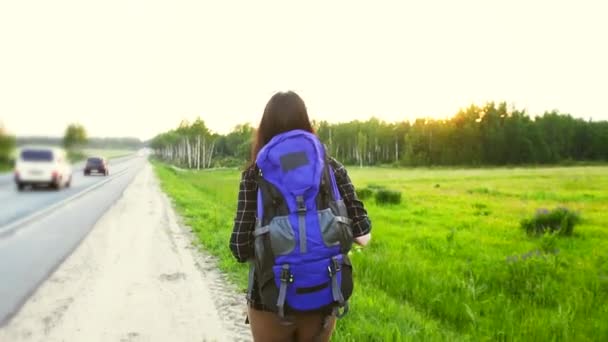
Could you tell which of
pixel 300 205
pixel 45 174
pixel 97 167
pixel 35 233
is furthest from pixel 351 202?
pixel 97 167

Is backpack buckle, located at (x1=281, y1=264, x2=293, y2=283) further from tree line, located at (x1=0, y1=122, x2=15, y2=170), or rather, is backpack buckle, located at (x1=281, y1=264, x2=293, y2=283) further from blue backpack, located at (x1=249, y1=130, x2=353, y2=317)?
tree line, located at (x1=0, y1=122, x2=15, y2=170)

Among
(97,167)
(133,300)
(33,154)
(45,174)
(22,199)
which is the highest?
(33,154)

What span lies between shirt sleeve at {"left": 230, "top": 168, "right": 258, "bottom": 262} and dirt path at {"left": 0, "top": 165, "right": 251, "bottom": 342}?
2.68 metres

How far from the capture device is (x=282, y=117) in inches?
92.5

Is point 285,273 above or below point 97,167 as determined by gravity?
above

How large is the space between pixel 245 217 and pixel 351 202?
21.5 inches

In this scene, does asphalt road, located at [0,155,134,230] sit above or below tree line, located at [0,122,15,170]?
below

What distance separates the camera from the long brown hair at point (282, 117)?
235 centimetres

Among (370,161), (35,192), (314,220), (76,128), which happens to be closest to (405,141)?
(370,161)

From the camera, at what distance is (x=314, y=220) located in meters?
2.20

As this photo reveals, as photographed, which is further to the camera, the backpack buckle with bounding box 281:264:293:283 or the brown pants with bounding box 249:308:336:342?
the brown pants with bounding box 249:308:336:342

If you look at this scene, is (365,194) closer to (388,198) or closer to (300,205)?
(388,198)

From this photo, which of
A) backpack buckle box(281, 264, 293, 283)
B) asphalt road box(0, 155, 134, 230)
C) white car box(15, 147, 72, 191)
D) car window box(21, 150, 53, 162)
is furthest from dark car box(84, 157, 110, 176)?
backpack buckle box(281, 264, 293, 283)

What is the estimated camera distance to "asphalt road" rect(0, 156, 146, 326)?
691 cm
